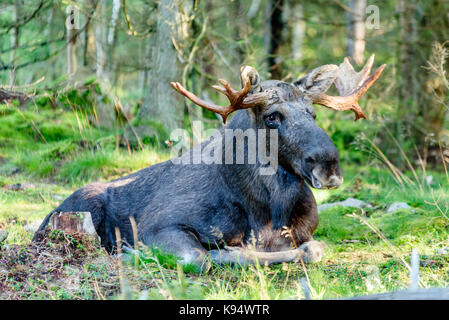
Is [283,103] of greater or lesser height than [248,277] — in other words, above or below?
above

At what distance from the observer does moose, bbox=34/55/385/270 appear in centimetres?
538

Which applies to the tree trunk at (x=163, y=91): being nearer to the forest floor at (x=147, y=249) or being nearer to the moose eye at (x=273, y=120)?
the forest floor at (x=147, y=249)

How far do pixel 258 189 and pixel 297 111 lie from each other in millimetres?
952

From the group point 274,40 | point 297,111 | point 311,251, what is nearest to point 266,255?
point 311,251

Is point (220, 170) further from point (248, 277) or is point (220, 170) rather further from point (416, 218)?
point (416, 218)

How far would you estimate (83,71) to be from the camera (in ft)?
47.1

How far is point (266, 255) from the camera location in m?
5.59

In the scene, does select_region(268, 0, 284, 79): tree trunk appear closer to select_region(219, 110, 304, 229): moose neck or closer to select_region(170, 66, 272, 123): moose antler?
select_region(219, 110, 304, 229): moose neck

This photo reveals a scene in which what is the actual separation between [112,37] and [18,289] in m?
12.2

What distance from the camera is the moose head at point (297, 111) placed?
5.10 m

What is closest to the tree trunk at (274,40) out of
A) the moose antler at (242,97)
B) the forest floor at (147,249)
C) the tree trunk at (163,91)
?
the forest floor at (147,249)

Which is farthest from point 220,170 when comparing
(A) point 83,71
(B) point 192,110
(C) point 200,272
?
(A) point 83,71

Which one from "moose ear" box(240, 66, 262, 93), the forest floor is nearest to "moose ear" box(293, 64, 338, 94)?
"moose ear" box(240, 66, 262, 93)
